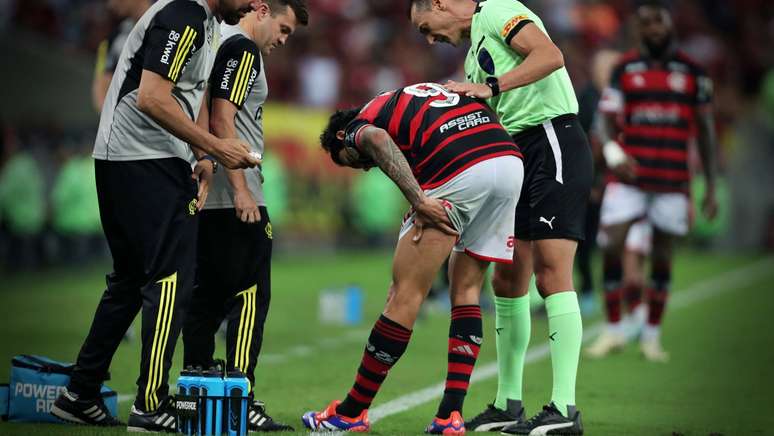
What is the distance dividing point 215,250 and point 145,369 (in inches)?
31.2

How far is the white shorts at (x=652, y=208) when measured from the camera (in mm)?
9758

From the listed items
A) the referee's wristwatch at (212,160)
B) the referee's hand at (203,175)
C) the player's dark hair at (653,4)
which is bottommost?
the referee's hand at (203,175)

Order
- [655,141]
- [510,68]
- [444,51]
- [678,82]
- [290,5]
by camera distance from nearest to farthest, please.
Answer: [510,68], [290,5], [678,82], [655,141], [444,51]

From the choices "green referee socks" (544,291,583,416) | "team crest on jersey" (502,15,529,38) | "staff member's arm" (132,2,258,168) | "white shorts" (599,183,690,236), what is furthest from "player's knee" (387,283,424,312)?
"white shorts" (599,183,690,236)

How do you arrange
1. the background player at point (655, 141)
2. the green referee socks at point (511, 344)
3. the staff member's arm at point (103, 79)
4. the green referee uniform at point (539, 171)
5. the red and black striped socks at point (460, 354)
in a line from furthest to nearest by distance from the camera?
the background player at point (655, 141)
the staff member's arm at point (103, 79)
the green referee socks at point (511, 344)
the green referee uniform at point (539, 171)
the red and black striped socks at point (460, 354)

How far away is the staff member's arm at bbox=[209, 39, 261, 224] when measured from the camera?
228 inches

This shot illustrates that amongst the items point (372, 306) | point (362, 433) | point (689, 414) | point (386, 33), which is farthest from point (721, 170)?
point (362, 433)

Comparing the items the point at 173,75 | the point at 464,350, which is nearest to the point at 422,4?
the point at 173,75

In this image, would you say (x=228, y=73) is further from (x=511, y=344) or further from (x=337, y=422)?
(x=511, y=344)

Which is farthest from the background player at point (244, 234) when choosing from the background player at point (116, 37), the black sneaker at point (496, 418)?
the background player at point (116, 37)

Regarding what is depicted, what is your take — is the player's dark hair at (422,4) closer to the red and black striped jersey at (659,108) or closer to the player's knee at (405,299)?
the player's knee at (405,299)

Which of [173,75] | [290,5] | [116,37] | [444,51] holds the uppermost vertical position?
[444,51]

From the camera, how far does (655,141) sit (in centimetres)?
977

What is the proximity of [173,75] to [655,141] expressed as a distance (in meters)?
5.38
